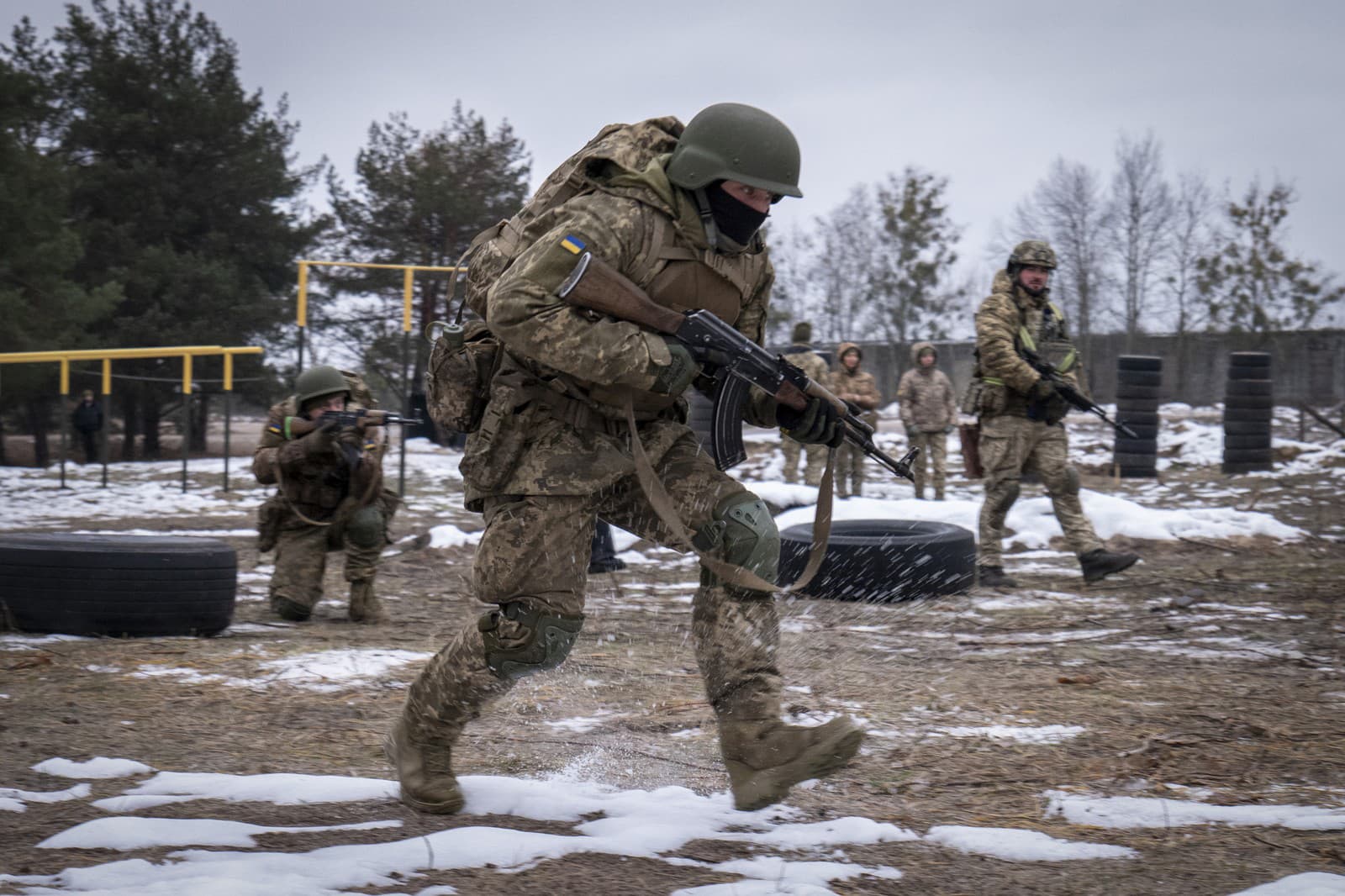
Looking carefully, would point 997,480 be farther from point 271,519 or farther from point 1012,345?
point 271,519

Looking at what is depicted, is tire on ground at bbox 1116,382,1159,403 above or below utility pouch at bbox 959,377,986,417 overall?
above

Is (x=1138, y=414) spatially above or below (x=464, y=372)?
above

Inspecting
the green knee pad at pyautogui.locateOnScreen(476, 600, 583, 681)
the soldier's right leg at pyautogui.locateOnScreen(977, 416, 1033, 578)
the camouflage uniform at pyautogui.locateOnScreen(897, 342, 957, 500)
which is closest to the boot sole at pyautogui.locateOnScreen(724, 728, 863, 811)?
the green knee pad at pyautogui.locateOnScreen(476, 600, 583, 681)

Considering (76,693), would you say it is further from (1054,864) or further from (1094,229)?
(1094,229)

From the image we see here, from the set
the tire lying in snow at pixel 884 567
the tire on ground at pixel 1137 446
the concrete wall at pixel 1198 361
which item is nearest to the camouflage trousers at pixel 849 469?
the tire on ground at pixel 1137 446

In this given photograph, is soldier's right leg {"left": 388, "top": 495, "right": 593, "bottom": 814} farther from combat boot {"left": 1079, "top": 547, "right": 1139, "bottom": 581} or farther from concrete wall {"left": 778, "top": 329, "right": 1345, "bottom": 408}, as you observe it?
concrete wall {"left": 778, "top": 329, "right": 1345, "bottom": 408}

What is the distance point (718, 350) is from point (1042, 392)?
477cm

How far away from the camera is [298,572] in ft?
21.6

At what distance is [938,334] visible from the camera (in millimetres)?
36125

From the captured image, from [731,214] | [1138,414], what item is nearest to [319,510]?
[731,214]

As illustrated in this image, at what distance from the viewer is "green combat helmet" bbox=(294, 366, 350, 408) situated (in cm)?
671

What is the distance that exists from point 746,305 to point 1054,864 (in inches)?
63.8

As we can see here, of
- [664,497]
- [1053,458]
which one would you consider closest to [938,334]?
[1053,458]

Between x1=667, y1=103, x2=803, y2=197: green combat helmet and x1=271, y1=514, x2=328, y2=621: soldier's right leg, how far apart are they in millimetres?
4104
